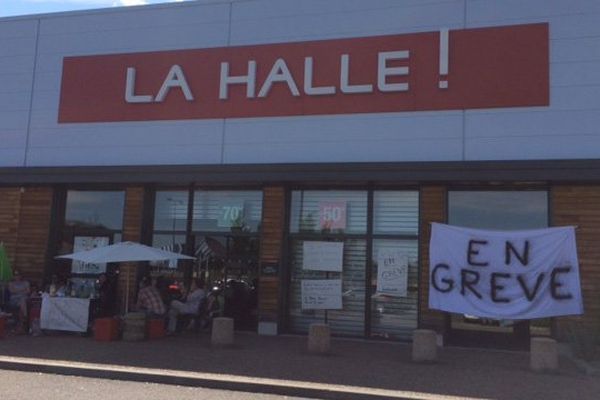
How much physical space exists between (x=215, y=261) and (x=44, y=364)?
566cm

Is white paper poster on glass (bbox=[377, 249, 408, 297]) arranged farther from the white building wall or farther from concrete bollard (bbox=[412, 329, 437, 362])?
concrete bollard (bbox=[412, 329, 437, 362])

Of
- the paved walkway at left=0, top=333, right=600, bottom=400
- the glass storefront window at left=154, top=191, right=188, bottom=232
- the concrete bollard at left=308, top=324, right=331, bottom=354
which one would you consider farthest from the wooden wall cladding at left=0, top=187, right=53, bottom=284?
the concrete bollard at left=308, top=324, right=331, bottom=354

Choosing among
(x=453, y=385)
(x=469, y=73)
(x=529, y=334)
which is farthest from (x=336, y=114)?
(x=453, y=385)

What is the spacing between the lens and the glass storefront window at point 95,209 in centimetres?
1628

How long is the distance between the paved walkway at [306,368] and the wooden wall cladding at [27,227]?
11.0 ft

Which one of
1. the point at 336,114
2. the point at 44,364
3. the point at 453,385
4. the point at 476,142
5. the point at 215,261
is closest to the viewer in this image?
the point at 453,385

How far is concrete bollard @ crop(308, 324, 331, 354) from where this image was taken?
455 inches

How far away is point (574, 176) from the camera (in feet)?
41.5

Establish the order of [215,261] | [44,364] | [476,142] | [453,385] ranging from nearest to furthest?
[453,385]
[44,364]
[476,142]
[215,261]

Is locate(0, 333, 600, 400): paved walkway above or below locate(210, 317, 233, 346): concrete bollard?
below

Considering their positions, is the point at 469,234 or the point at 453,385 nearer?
the point at 453,385

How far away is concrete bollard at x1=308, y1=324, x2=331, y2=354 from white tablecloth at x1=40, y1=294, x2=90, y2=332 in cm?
503

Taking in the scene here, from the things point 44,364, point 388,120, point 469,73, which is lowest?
point 44,364

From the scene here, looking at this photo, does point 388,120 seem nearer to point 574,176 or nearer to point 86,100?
point 574,176
